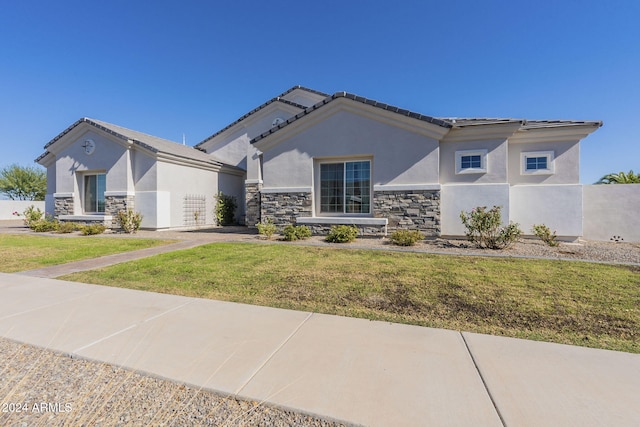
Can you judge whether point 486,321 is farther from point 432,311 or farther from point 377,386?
point 377,386

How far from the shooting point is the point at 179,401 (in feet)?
7.86

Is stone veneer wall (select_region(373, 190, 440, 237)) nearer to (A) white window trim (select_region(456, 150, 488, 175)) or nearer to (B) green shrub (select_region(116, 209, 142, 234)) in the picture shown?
(A) white window trim (select_region(456, 150, 488, 175))

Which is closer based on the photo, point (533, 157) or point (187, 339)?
point (187, 339)

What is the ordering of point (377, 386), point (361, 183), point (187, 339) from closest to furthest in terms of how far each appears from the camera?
point (377, 386) < point (187, 339) < point (361, 183)

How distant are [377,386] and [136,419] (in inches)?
76.7

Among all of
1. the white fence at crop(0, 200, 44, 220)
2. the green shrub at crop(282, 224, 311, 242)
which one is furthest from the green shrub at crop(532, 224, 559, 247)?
the white fence at crop(0, 200, 44, 220)

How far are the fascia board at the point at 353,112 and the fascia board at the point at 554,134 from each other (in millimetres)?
3282

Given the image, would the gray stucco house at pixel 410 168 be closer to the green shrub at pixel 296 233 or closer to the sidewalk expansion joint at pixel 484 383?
Answer: the green shrub at pixel 296 233

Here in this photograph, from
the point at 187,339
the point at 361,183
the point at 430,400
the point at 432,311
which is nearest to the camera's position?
the point at 430,400

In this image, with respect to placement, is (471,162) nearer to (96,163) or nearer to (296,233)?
(296,233)

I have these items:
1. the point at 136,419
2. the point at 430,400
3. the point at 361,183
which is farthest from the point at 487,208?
the point at 136,419

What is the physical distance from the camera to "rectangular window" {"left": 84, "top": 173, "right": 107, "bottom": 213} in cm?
1675

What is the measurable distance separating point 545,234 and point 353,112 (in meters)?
8.34

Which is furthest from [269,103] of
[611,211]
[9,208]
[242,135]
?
[9,208]
